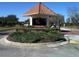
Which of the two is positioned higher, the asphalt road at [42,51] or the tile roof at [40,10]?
the tile roof at [40,10]

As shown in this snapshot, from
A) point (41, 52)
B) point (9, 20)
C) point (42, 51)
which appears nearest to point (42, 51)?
point (42, 51)

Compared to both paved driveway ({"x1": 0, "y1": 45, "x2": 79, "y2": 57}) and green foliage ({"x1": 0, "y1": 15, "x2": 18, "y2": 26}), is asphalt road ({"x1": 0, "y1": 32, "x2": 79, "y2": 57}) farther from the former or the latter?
green foliage ({"x1": 0, "y1": 15, "x2": 18, "y2": 26})

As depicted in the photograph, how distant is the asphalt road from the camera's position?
790cm

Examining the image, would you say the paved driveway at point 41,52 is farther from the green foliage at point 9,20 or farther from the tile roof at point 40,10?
the tile roof at point 40,10

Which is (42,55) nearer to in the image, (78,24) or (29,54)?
(29,54)

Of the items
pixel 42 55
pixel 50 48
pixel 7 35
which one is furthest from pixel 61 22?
pixel 7 35

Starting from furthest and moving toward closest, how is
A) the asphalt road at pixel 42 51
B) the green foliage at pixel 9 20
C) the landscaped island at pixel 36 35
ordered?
the landscaped island at pixel 36 35, the green foliage at pixel 9 20, the asphalt road at pixel 42 51

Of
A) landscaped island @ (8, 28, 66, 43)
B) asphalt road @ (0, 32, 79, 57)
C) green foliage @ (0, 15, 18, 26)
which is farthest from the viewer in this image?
landscaped island @ (8, 28, 66, 43)

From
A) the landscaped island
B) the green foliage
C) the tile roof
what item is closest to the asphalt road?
the landscaped island

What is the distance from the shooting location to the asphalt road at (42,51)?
25.9ft

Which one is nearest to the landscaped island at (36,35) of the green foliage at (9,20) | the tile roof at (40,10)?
the green foliage at (9,20)

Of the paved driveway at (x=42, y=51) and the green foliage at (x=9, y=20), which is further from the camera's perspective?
the green foliage at (x=9, y=20)

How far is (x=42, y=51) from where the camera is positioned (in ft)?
27.5

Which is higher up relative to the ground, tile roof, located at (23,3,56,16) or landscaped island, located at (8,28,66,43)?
tile roof, located at (23,3,56,16)
